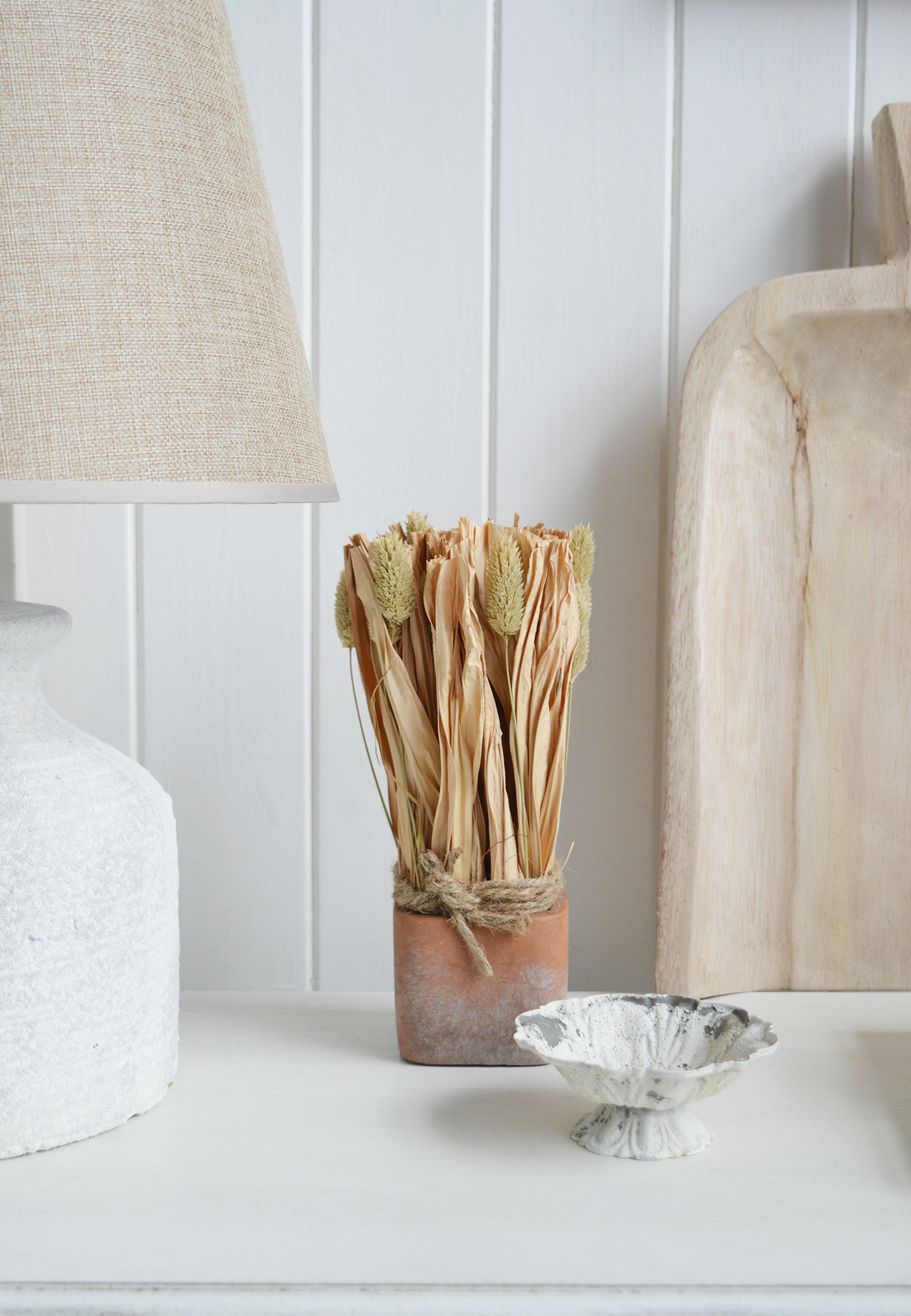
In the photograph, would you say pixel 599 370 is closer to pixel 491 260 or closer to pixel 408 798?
pixel 491 260

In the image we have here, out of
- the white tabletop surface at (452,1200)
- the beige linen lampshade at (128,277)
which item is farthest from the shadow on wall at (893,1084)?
the beige linen lampshade at (128,277)

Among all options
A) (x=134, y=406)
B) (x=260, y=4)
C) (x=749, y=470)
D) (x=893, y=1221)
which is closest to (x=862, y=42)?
(x=749, y=470)

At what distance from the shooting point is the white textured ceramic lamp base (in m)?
0.54

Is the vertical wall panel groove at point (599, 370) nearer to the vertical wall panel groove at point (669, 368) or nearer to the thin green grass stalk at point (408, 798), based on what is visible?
the vertical wall panel groove at point (669, 368)

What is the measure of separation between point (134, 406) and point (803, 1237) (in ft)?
1.45

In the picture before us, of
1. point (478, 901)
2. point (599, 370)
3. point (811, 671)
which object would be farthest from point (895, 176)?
point (478, 901)

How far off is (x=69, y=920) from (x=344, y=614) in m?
0.23

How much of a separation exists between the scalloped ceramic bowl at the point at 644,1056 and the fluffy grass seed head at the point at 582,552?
0.24 metres

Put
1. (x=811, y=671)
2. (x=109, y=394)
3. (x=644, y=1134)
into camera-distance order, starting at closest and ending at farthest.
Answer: (x=109, y=394)
(x=644, y=1134)
(x=811, y=671)

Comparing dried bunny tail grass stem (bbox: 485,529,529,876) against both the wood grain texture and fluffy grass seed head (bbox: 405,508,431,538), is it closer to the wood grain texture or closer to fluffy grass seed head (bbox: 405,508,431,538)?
fluffy grass seed head (bbox: 405,508,431,538)

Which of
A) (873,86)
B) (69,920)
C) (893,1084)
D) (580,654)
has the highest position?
(873,86)

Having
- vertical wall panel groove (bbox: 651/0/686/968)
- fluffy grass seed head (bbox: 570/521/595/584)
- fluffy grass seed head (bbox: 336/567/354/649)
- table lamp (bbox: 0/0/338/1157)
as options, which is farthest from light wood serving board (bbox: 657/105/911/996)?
table lamp (bbox: 0/0/338/1157)

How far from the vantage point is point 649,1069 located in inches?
20.0

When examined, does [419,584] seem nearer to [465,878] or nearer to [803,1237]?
[465,878]
